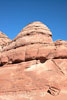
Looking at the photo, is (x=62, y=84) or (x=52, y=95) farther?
(x=62, y=84)

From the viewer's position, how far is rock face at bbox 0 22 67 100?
15133 millimetres

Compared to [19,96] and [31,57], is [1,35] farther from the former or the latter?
[19,96]

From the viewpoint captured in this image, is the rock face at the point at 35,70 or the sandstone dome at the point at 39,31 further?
the sandstone dome at the point at 39,31

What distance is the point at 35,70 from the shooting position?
16422 mm

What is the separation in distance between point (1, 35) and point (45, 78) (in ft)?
92.8

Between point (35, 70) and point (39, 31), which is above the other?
point (39, 31)

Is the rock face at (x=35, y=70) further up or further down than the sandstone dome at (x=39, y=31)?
further down

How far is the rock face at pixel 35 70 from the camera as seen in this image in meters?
15.1

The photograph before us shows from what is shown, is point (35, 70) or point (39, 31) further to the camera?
point (39, 31)

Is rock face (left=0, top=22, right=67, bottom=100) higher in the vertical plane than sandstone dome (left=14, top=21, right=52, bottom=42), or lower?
lower

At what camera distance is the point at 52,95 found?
14648mm

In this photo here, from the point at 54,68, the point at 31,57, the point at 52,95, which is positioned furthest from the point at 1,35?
the point at 52,95

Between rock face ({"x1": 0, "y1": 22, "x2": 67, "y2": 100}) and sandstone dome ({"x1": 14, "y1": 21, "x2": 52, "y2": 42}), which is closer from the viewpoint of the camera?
rock face ({"x1": 0, "y1": 22, "x2": 67, "y2": 100})

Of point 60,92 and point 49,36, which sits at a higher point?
point 49,36
